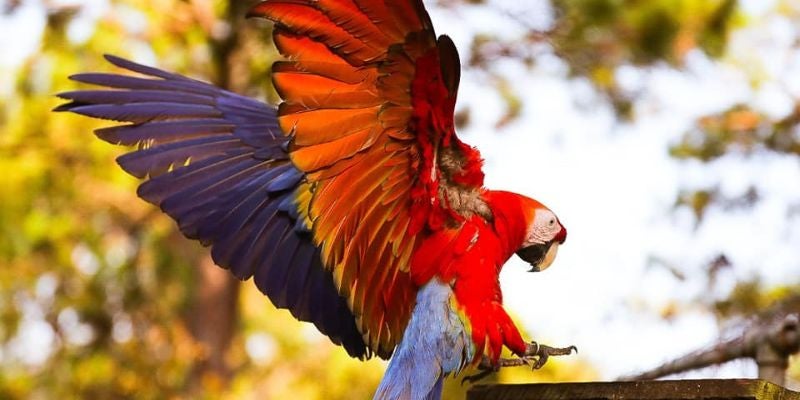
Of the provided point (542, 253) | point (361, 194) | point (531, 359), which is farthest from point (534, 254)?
point (361, 194)

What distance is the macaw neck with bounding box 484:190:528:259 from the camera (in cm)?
210

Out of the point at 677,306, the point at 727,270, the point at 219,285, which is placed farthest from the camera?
the point at 219,285

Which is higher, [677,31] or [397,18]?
[677,31]

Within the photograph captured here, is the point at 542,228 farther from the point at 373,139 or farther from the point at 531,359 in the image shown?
the point at 373,139

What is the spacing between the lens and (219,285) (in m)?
6.50

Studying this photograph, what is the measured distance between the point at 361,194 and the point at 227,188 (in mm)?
602

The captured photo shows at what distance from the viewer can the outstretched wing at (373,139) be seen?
1.75m

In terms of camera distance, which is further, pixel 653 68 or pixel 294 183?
pixel 653 68

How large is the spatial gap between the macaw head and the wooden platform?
0.43 metres

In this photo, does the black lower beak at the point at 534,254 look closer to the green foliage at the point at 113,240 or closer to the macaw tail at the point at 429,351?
the macaw tail at the point at 429,351

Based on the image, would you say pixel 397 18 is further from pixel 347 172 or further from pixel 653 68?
pixel 653 68

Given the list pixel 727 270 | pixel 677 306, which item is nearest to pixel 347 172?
pixel 727 270

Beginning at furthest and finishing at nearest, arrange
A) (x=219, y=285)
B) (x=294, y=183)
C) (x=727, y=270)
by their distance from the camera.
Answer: (x=219, y=285) < (x=727, y=270) < (x=294, y=183)

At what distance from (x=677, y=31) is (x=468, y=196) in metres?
2.39
